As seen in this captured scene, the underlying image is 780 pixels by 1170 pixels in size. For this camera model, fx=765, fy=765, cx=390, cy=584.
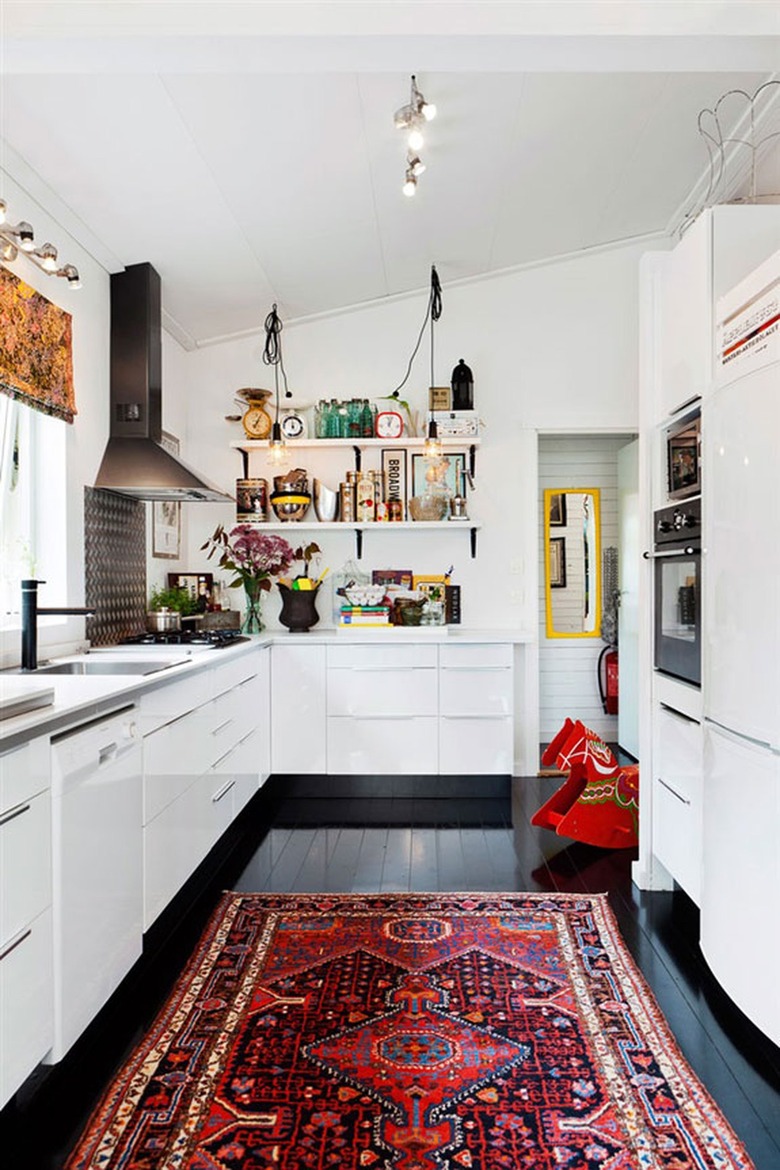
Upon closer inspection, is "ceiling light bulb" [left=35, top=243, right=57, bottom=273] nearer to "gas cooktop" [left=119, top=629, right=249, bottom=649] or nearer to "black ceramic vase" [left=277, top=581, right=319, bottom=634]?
"gas cooktop" [left=119, top=629, right=249, bottom=649]

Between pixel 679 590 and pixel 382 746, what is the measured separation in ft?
6.35

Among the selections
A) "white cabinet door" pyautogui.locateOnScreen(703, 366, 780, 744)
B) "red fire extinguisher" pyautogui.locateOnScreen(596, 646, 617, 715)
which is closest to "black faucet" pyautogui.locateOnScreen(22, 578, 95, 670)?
"white cabinet door" pyautogui.locateOnScreen(703, 366, 780, 744)

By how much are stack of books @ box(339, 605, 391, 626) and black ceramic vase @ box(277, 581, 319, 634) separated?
0.20 m

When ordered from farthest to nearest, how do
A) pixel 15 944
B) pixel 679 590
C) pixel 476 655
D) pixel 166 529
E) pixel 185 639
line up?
pixel 166 529
pixel 476 655
pixel 185 639
pixel 679 590
pixel 15 944

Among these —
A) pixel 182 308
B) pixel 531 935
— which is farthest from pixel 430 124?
pixel 531 935

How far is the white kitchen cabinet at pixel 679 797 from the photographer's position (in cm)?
238

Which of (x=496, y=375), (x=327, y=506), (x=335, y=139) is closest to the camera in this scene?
(x=335, y=139)

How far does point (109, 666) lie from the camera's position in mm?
2754

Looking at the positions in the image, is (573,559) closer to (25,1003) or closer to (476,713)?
(476,713)

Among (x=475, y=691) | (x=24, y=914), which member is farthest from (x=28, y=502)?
(x=475, y=691)

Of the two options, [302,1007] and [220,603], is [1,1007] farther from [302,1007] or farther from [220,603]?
[220,603]

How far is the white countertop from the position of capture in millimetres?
1605

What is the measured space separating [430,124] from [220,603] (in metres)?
2.77

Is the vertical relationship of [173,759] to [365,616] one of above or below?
below
